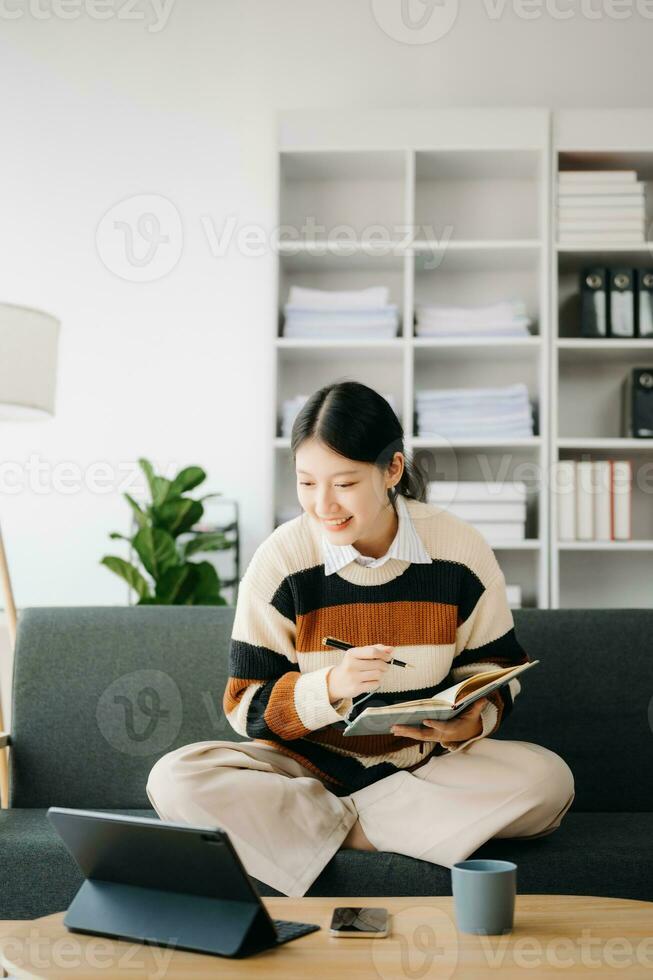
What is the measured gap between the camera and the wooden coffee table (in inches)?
37.3

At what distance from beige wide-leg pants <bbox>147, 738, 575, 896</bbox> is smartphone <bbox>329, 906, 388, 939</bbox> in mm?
417

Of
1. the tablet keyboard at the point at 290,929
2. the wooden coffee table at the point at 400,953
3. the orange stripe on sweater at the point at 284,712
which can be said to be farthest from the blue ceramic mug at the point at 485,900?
the orange stripe on sweater at the point at 284,712

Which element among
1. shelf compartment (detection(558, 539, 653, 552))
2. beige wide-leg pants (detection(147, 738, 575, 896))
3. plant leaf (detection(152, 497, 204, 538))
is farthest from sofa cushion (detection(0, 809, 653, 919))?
shelf compartment (detection(558, 539, 653, 552))

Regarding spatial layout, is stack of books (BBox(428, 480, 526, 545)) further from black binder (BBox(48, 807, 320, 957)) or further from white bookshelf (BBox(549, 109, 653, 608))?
black binder (BBox(48, 807, 320, 957))

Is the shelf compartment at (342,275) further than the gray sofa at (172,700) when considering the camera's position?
Yes

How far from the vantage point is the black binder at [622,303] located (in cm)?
303

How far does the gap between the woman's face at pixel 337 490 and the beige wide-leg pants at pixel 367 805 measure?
396mm

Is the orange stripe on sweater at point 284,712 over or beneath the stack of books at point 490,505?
beneath

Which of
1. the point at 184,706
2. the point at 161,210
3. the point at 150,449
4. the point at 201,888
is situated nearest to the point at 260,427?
the point at 150,449

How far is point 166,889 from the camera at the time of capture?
1.07 metres

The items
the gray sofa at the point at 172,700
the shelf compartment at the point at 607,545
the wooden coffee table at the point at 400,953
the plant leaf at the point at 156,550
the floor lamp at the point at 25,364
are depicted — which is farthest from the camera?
the shelf compartment at the point at 607,545

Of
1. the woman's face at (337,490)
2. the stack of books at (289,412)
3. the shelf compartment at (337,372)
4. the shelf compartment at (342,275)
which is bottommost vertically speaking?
the woman's face at (337,490)

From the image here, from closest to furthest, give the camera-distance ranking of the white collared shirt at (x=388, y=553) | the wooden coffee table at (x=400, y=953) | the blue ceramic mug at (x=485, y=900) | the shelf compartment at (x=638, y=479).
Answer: the wooden coffee table at (x=400, y=953) → the blue ceramic mug at (x=485, y=900) → the white collared shirt at (x=388, y=553) → the shelf compartment at (x=638, y=479)

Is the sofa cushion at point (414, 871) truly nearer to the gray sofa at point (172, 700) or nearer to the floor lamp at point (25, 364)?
the gray sofa at point (172, 700)
